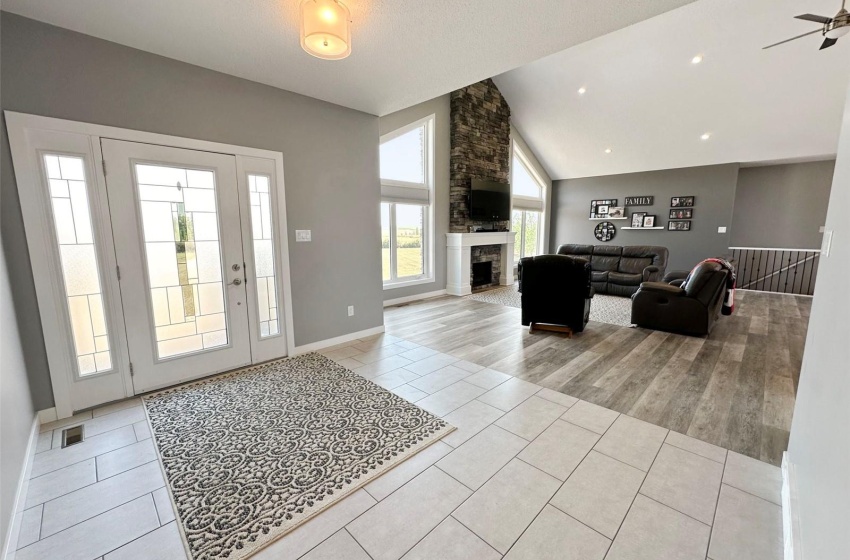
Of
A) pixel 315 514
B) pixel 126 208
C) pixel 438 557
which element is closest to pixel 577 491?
pixel 438 557

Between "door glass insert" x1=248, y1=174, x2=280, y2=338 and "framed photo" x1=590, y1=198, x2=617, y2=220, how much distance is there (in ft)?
27.8

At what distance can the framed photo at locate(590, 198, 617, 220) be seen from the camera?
8.99 m

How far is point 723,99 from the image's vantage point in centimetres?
593

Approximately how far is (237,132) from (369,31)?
158cm

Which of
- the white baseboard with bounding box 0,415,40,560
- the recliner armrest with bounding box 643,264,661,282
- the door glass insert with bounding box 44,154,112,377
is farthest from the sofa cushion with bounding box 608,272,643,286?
the white baseboard with bounding box 0,415,40,560

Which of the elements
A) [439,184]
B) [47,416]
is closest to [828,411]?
[47,416]

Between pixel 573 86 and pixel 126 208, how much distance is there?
7278mm

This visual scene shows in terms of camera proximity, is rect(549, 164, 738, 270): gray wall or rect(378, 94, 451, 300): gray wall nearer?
rect(378, 94, 451, 300): gray wall

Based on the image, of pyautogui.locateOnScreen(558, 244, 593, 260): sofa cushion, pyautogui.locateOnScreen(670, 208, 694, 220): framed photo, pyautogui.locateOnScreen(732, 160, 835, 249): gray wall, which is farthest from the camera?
pyautogui.locateOnScreen(670, 208, 694, 220): framed photo

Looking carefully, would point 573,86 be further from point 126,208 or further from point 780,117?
point 126,208

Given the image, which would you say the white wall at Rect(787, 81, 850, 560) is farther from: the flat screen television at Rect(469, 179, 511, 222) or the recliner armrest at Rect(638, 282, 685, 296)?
the flat screen television at Rect(469, 179, 511, 222)

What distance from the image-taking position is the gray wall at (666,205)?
749 centimetres

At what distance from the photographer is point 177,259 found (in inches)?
116

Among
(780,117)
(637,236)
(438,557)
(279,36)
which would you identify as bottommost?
(438,557)
